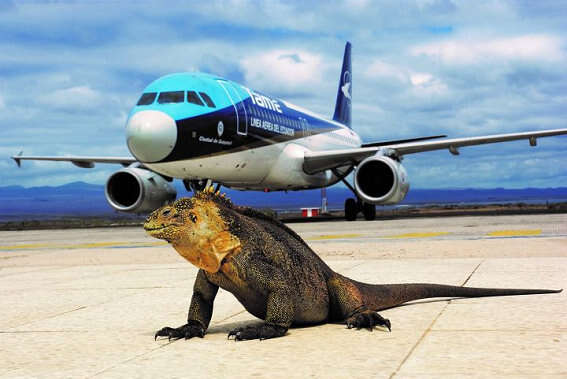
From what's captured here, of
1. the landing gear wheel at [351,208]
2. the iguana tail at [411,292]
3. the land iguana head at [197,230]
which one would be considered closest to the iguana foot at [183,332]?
the land iguana head at [197,230]

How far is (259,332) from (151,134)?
9.44 metres

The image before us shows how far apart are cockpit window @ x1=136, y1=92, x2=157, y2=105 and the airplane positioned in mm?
27

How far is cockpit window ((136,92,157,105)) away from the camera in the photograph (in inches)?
507

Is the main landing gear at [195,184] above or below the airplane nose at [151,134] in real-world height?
below

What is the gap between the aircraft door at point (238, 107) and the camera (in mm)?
14127

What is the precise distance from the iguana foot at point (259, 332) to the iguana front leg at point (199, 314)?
180 millimetres

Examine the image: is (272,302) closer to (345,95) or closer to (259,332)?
(259,332)

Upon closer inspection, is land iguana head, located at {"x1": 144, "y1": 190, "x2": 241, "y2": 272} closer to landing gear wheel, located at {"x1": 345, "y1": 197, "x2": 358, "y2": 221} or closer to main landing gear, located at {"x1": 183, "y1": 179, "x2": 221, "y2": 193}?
main landing gear, located at {"x1": 183, "y1": 179, "x2": 221, "y2": 193}

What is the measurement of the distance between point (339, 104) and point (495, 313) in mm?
22838

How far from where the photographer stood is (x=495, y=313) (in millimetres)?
3486

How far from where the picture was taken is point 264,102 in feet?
53.1

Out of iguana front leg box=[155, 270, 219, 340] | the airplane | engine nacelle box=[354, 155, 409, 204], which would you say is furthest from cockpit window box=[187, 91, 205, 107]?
iguana front leg box=[155, 270, 219, 340]

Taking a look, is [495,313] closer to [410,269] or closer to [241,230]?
[241,230]

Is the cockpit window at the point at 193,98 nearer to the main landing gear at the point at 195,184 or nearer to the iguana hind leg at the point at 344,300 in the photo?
the main landing gear at the point at 195,184
